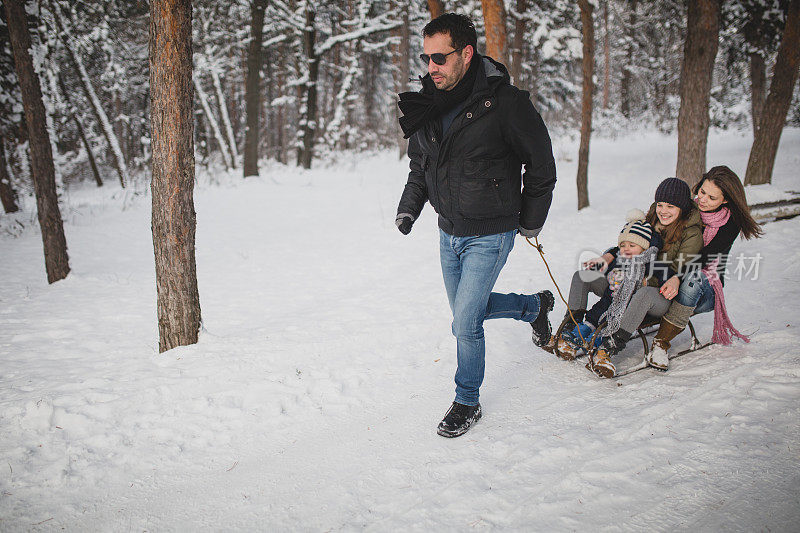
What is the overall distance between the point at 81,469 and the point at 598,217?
30.4ft

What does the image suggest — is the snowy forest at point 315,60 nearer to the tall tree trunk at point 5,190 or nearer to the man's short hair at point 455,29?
the tall tree trunk at point 5,190

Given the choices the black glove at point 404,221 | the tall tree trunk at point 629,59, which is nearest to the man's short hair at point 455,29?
the black glove at point 404,221

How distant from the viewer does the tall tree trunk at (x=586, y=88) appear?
28.8ft

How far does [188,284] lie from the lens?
4281 millimetres

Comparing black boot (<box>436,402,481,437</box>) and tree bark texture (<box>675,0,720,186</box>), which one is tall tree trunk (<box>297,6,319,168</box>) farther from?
black boot (<box>436,402,481,437</box>)

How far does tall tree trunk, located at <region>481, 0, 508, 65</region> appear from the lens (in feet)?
24.7

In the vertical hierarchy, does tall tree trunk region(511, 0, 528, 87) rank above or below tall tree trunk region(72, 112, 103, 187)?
above

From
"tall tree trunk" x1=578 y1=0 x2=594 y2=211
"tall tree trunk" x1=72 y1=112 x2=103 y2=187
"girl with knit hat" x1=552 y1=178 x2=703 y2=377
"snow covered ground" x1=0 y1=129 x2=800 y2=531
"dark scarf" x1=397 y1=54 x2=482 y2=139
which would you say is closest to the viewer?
"snow covered ground" x1=0 y1=129 x2=800 y2=531

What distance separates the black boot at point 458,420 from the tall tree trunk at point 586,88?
304 inches

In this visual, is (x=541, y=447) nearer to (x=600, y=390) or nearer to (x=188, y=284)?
(x=600, y=390)

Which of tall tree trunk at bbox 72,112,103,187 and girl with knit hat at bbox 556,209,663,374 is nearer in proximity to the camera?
girl with knit hat at bbox 556,209,663,374

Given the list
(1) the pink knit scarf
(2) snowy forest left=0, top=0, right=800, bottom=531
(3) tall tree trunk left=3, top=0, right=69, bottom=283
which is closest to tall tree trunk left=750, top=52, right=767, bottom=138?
(2) snowy forest left=0, top=0, right=800, bottom=531

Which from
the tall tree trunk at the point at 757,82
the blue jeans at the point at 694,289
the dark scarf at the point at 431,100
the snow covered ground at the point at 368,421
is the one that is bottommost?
the snow covered ground at the point at 368,421

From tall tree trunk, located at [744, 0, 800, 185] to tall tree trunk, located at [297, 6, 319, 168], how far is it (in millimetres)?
13616
